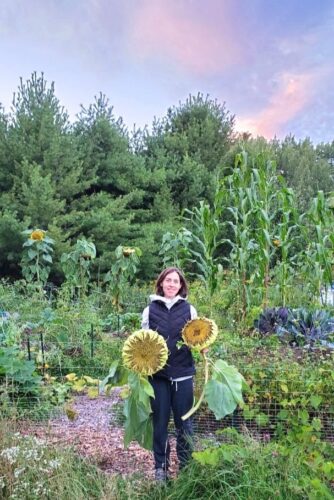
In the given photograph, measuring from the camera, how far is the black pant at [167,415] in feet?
8.52

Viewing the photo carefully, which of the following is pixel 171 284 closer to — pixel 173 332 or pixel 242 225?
pixel 173 332

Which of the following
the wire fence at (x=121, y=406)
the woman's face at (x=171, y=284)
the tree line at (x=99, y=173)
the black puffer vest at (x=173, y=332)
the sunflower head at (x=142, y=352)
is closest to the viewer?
the sunflower head at (x=142, y=352)

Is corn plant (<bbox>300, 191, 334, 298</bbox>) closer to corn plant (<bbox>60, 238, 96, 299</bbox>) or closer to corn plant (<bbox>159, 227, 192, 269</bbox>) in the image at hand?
corn plant (<bbox>159, 227, 192, 269</bbox>)

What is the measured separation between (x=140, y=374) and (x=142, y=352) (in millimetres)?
144

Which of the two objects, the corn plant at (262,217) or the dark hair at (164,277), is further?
the corn plant at (262,217)

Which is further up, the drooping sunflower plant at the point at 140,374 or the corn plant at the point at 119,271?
the corn plant at the point at 119,271

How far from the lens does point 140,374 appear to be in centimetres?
237

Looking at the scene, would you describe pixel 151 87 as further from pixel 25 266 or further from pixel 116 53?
pixel 25 266

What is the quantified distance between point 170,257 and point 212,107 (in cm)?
915

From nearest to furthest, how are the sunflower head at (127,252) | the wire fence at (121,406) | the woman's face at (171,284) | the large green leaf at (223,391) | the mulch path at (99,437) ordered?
the large green leaf at (223,391) → the woman's face at (171,284) → the mulch path at (99,437) → the wire fence at (121,406) → the sunflower head at (127,252)

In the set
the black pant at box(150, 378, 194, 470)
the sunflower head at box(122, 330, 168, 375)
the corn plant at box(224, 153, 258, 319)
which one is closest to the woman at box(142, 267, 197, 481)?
the black pant at box(150, 378, 194, 470)

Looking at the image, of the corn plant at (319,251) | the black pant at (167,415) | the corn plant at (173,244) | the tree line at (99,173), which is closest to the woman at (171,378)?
the black pant at (167,415)

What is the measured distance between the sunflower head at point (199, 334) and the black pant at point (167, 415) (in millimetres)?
335

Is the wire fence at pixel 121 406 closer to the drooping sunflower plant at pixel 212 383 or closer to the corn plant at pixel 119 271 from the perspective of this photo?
the drooping sunflower plant at pixel 212 383
